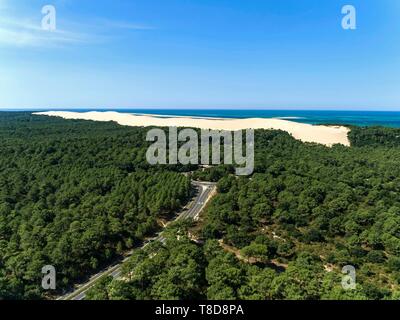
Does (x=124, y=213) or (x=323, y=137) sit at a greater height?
(x=323, y=137)

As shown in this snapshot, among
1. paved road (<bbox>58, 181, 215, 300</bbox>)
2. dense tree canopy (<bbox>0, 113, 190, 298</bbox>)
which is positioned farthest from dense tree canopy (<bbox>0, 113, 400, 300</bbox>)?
paved road (<bbox>58, 181, 215, 300</bbox>)

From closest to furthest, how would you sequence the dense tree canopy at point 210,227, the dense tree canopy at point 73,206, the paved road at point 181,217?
Answer: the dense tree canopy at point 210,227
the paved road at point 181,217
the dense tree canopy at point 73,206

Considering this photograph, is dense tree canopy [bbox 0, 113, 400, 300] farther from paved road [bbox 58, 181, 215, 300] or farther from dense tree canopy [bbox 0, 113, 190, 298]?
paved road [bbox 58, 181, 215, 300]

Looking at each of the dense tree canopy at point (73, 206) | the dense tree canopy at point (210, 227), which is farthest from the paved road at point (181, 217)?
the dense tree canopy at point (210, 227)

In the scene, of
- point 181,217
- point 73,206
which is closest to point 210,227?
point 181,217

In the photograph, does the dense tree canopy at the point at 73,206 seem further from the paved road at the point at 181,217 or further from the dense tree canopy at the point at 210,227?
the paved road at the point at 181,217

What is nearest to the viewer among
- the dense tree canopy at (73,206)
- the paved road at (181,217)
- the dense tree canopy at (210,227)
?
the dense tree canopy at (210,227)

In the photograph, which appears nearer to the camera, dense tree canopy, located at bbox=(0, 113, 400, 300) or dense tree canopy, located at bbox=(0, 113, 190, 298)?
dense tree canopy, located at bbox=(0, 113, 400, 300)
